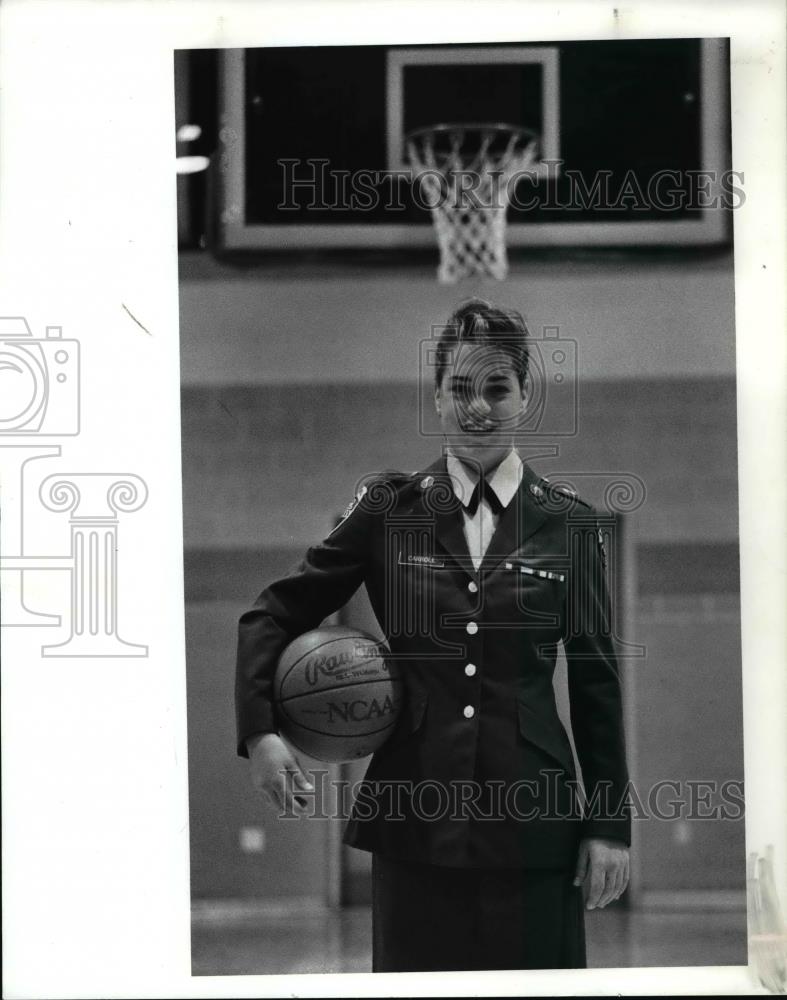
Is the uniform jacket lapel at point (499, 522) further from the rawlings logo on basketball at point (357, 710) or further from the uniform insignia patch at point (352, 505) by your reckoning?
the rawlings logo on basketball at point (357, 710)

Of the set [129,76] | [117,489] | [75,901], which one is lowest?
[75,901]

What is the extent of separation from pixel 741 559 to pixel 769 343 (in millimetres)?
631

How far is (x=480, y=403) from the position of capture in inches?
134

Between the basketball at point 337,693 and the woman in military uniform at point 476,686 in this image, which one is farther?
the woman in military uniform at point 476,686

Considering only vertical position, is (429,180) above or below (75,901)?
above

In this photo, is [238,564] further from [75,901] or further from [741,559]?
[741,559]

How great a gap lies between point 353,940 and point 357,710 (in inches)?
28.7

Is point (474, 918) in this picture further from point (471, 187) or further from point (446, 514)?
point (471, 187)

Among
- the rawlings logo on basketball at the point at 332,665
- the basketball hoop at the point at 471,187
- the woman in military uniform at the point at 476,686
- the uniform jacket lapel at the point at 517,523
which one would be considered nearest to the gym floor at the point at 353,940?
the woman in military uniform at the point at 476,686

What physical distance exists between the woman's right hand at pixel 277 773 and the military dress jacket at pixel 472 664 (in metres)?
0.05

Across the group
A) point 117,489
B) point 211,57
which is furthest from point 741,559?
point 211,57

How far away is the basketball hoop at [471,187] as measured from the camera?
11.1ft

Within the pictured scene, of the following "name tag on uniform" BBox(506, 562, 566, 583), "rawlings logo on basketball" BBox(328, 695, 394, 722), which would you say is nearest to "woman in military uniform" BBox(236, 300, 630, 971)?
"name tag on uniform" BBox(506, 562, 566, 583)

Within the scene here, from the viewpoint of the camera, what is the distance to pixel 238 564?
3416 millimetres
